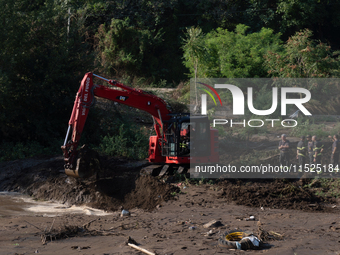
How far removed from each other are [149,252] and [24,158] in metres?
11.8

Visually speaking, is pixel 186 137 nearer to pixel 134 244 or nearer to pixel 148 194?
pixel 148 194

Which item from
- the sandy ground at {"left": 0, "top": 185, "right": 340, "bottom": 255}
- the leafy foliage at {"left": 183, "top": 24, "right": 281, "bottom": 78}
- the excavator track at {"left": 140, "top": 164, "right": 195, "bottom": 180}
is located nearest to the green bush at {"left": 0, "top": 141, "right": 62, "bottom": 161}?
the excavator track at {"left": 140, "top": 164, "right": 195, "bottom": 180}

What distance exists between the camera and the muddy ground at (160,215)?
24.2ft

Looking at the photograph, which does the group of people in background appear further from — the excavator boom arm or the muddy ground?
the excavator boom arm

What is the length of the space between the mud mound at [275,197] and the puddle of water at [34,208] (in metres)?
3.91

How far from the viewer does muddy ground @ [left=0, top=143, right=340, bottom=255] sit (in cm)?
736

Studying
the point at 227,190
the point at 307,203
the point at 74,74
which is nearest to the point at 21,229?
the point at 227,190

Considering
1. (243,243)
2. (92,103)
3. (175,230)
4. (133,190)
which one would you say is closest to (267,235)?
(243,243)

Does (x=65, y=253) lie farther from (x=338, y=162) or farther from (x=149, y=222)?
(x=338, y=162)

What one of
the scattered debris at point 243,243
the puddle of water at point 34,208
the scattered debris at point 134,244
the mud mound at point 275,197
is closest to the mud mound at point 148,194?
the puddle of water at point 34,208

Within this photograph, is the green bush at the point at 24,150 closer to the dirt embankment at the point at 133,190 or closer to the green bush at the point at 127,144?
the green bush at the point at 127,144

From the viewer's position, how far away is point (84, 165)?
39.2 ft

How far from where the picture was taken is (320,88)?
2023 cm

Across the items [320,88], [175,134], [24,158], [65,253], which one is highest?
[320,88]
